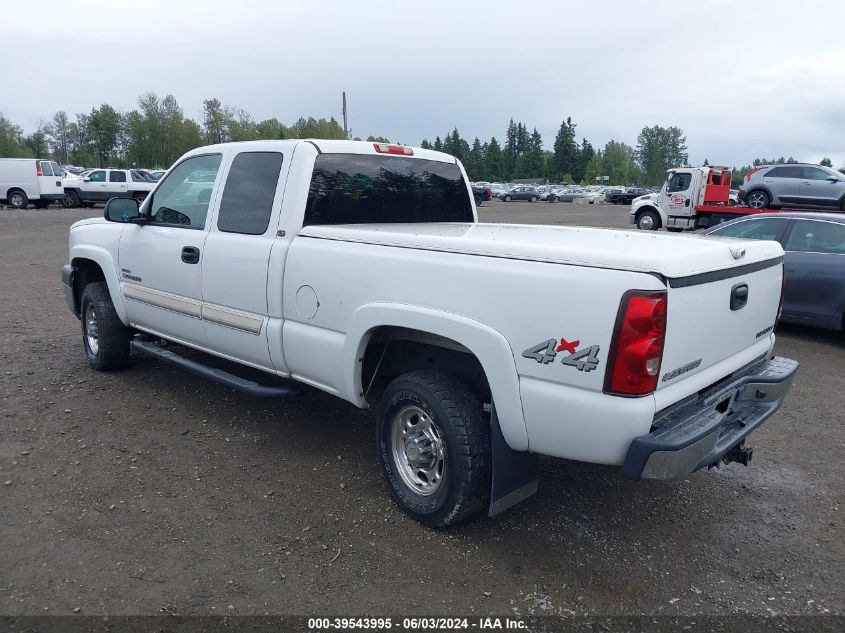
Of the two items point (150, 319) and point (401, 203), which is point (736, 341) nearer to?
point (401, 203)

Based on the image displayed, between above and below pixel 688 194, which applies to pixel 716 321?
below

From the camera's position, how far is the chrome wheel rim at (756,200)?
2150cm

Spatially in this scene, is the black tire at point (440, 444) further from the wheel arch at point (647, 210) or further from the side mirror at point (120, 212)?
the wheel arch at point (647, 210)

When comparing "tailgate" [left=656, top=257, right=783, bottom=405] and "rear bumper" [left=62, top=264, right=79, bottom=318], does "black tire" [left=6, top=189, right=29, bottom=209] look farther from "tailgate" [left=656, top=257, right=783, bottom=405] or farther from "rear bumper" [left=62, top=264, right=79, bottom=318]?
"tailgate" [left=656, top=257, right=783, bottom=405]

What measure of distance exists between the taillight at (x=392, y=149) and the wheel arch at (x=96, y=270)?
2.52 metres

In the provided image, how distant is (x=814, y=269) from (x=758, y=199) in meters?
15.8

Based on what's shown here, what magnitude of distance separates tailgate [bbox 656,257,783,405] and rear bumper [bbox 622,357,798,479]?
A: 0.11m

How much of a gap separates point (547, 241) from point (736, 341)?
1.08m

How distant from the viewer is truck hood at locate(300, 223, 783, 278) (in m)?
2.69

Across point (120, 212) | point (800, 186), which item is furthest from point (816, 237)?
point (800, 186)

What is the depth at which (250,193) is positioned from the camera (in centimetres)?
429

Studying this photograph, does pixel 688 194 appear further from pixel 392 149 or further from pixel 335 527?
pixel 335 527

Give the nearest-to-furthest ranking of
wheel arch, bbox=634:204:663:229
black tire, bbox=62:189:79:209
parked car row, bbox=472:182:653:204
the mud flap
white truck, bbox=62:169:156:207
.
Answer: the mud flap → wheel arch, bbox=634:204:663:229 → white truck, bbox=62:169:156:207 → black tire, bbox=62:189:79:209 → parked car row, bbox=472:182:653:204

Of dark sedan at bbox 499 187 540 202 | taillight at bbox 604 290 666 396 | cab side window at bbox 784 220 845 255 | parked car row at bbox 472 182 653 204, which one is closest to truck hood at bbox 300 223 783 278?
taillight at bbox 604 290 666 396
